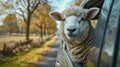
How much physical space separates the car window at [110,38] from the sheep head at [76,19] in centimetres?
164

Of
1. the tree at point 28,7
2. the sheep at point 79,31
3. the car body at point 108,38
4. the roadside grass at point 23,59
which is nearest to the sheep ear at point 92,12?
the sheep at point 79,31

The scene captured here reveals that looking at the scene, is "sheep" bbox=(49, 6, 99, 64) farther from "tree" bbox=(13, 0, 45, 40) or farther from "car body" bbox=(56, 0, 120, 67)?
"tree" bbox=(13, 0, 45, 40)

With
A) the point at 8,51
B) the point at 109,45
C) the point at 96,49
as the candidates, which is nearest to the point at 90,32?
the point at 96,49

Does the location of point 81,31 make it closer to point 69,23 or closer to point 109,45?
point 69,23

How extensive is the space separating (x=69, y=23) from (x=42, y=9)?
3397 cm

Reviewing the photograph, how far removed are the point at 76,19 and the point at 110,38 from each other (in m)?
1.92

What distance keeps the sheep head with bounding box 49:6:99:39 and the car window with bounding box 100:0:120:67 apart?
1644 mm

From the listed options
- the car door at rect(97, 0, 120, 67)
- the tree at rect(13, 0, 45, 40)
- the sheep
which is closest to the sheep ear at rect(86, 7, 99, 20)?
the sheep

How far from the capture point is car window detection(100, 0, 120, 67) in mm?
2054

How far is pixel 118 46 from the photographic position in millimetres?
1997

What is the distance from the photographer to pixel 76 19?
161 inches

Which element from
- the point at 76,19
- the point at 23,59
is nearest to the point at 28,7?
the point at 23,59

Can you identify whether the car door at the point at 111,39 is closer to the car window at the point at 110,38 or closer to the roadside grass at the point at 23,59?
the car window at the point at 110,38

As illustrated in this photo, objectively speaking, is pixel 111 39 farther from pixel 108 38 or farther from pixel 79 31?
pixel 79 31
